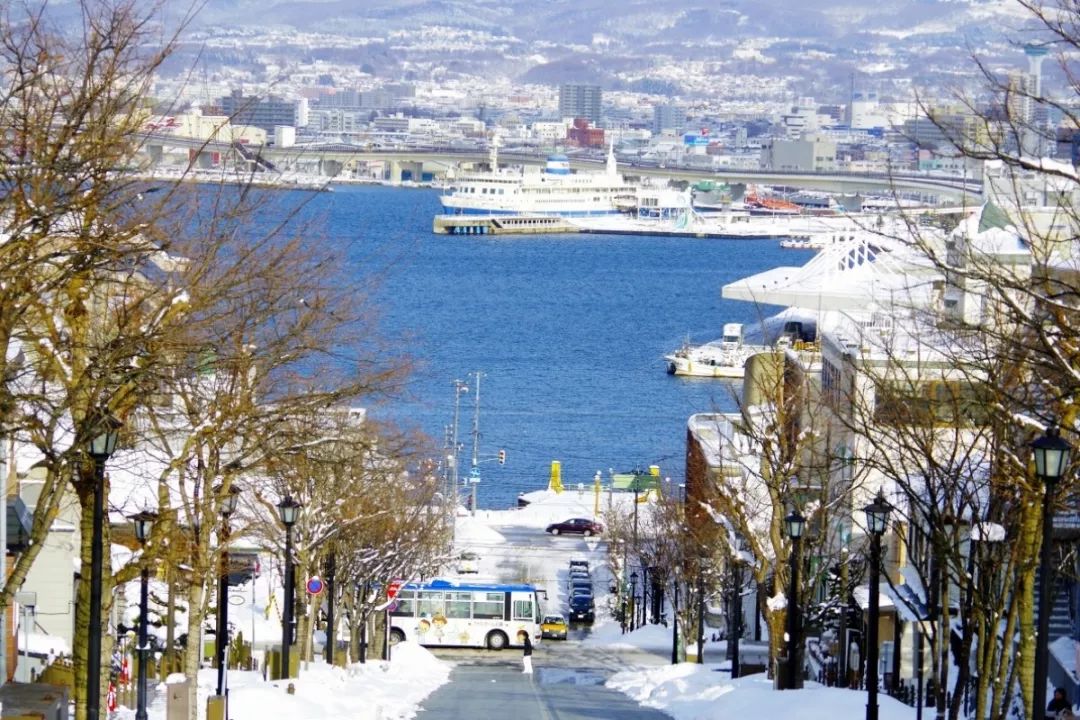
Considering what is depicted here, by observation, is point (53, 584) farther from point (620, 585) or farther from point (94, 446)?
point (620, 585)

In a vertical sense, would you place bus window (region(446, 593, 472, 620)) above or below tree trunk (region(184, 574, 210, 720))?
below

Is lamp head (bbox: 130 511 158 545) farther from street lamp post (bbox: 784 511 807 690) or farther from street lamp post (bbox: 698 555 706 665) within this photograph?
street lamp post (bbox: 698 555 706 665)

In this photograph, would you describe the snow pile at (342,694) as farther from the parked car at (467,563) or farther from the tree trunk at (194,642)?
the parked car at (467,563)

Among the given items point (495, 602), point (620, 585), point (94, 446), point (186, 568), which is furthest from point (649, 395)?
point (94, 446)

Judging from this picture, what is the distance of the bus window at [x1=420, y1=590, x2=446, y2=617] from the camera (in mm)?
37500

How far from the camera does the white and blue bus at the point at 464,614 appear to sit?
1447 inches

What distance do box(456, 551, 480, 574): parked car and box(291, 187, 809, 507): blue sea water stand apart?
156 inches

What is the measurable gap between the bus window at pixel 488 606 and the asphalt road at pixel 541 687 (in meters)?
0.72

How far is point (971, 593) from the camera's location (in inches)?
648

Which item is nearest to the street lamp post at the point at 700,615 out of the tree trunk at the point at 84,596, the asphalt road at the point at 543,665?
the asphalt road at the point at 543,665

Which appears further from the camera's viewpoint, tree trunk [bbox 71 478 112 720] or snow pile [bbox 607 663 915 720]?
snow pile [bbox 607 663 915 720]

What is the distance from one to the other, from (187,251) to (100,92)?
5118 mm

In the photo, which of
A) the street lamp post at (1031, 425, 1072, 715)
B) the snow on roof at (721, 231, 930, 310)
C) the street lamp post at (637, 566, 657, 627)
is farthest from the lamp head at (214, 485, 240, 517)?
the snow on roof at (721, 231, 930, 310)

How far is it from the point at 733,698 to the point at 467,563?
26.4 metres
